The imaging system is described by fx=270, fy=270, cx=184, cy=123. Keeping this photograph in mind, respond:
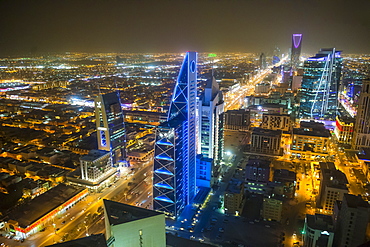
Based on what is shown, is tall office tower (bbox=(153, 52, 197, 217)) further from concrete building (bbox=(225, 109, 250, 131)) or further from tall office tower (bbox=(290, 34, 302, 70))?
tall office tower (bbox=(290, 34, 302, 70))

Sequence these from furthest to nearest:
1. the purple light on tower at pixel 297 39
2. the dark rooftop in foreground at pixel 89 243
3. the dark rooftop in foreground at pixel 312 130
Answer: the purple light on tower at pixel 297 39, the dark rooftop in foreground at pixel 312 130, the dark rooftop in foreground at pixel 89 243

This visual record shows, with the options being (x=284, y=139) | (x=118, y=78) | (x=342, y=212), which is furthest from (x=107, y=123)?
(x=118, y=78)

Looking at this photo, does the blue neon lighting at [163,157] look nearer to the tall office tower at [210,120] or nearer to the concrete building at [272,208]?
the tall office tower at [210,120]

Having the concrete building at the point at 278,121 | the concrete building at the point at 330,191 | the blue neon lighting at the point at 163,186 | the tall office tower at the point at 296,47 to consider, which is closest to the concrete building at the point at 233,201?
the blue neon lighting at the point at 163,186

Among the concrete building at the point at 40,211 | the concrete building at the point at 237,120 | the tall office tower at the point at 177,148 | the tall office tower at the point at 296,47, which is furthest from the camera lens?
the tall office tower at the point at 296,47

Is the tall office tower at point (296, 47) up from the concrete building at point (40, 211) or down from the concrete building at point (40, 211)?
up

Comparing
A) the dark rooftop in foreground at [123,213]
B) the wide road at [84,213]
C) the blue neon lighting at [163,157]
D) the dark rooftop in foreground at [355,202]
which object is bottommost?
the wide road at [84,213]
